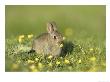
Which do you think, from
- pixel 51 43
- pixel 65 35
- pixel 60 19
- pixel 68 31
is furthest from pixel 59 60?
pixel 60 19

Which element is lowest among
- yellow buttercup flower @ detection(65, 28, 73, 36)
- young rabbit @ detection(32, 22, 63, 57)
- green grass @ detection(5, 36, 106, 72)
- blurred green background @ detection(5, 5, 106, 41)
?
green grass @ detection(5, 36, 106, 72)

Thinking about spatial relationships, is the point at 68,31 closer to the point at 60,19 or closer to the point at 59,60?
the point at 60,19

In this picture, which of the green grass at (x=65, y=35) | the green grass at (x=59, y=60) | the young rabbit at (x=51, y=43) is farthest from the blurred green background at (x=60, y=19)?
the young rabbit at (x=51, y=43)

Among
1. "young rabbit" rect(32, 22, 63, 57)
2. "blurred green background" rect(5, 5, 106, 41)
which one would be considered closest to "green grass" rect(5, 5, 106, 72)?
"blurred green background" rect(5, 5, 106, 41)

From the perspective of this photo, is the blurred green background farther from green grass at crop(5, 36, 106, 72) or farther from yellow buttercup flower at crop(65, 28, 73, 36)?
green grass at crop(5, 36, 106, 72)

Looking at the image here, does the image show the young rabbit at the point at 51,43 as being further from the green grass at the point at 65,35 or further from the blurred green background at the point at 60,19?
the blurred green background at the point at 60,19
